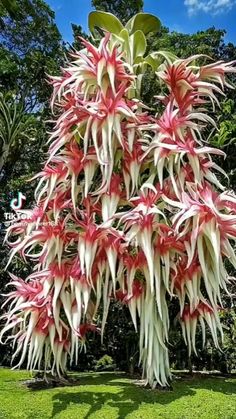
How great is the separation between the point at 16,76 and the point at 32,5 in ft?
10.2

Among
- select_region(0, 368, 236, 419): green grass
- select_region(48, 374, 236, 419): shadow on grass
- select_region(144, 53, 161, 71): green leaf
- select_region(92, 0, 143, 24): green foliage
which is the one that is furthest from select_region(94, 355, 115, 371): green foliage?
select_region(92, 0, 143, 24): green foliage

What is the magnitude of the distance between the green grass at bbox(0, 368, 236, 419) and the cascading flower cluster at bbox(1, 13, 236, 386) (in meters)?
0.25

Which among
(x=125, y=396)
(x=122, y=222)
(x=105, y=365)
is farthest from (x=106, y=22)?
(x=105, y=365)

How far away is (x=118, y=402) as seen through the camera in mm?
3967

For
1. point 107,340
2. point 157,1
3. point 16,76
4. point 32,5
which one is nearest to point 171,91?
point 157,1

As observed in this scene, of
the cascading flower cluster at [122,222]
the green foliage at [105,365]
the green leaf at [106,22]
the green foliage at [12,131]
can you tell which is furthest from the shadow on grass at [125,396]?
the green foliage at [12,131]

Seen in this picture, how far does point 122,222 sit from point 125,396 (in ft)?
4.74

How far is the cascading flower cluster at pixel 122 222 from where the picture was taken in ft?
13.6

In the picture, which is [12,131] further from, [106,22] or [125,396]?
[125,396]

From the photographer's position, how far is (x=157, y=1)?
707 centimetres

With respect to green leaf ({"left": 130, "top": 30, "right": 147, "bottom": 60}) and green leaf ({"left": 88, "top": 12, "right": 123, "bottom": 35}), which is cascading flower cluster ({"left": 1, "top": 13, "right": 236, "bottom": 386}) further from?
green leaf ({"left": 88, "top": 12, "right": 123, "bottom": 35})

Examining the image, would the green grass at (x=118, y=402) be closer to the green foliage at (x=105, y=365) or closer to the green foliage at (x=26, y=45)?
the green foliage at (x=105, y=365)

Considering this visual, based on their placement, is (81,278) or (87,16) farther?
(87,16)

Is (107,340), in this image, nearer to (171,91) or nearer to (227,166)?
(227,166)
